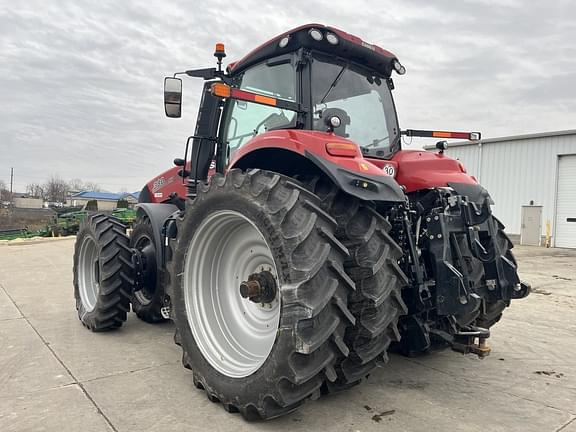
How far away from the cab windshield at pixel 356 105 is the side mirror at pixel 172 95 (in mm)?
1350

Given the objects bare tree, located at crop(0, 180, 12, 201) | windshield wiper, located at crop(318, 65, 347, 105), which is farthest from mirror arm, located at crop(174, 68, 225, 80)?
bare tree, located at crop(0, 180, 12, 201)

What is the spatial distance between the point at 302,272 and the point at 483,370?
89.3 inches

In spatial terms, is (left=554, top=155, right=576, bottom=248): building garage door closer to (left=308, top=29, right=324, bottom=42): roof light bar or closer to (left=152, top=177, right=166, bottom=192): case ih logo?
(left=152, top=177, right=166, bottom=192): case ih logo

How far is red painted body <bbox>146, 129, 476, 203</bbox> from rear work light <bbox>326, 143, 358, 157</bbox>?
2 centimetres

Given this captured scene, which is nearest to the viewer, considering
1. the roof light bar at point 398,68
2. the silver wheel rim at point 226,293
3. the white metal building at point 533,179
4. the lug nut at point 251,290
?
the lug nut at point 251,290

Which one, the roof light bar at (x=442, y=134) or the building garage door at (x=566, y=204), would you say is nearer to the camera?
the roof light bar at (x=442, y=134)

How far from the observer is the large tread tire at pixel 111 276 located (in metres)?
4.35

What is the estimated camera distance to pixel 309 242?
242 cm

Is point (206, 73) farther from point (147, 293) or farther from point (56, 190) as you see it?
point (56, 190)

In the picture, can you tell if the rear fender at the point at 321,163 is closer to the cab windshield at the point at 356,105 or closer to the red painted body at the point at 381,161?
the red painted body at the point at 381,161

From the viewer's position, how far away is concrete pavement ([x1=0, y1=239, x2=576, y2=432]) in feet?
8.74

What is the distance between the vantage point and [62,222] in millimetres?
24547

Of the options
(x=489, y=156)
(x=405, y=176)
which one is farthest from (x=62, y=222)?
(x=405, y=176)

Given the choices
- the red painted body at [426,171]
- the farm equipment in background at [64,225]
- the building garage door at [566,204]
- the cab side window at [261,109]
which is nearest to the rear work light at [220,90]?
the cab side window at [261,109]
